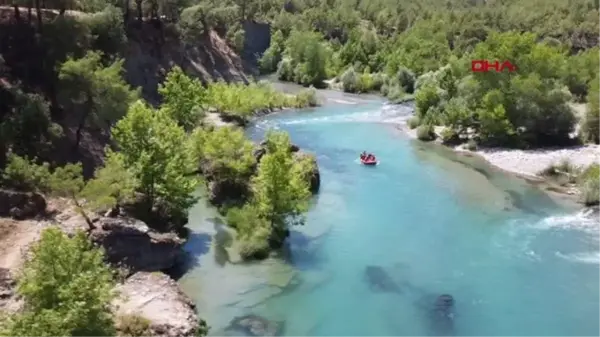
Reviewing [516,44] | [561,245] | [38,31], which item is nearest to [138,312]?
[561,245]

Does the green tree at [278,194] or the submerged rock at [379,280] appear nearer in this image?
the submerged rock at [379,280]

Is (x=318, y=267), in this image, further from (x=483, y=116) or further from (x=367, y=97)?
(x=367, y=97)

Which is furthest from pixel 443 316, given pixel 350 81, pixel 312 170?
pixel 350 81

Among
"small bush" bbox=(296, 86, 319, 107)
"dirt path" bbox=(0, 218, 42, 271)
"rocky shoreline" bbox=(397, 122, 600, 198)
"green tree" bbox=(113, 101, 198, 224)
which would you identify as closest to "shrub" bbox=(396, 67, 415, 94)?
"small bush" bbox=(296, 86, 319, 107)

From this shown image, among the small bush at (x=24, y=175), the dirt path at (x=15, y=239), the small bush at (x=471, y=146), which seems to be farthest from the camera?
the small bush at (x=471, y=146)

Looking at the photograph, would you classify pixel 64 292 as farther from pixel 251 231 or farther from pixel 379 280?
pixel 379 280

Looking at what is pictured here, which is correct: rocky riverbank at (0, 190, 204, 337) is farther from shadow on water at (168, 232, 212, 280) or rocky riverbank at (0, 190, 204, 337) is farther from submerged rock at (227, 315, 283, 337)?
submerged rock at (227, 315, 283, 337)

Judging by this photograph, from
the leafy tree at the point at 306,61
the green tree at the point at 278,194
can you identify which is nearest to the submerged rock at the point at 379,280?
the green tree at the point at 278,194

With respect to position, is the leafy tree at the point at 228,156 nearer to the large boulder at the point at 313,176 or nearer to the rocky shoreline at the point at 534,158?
the large boulder at the point at 313,176

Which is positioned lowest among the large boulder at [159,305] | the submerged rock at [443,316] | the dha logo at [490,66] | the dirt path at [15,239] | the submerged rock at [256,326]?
the submerged rock at [256,326]
